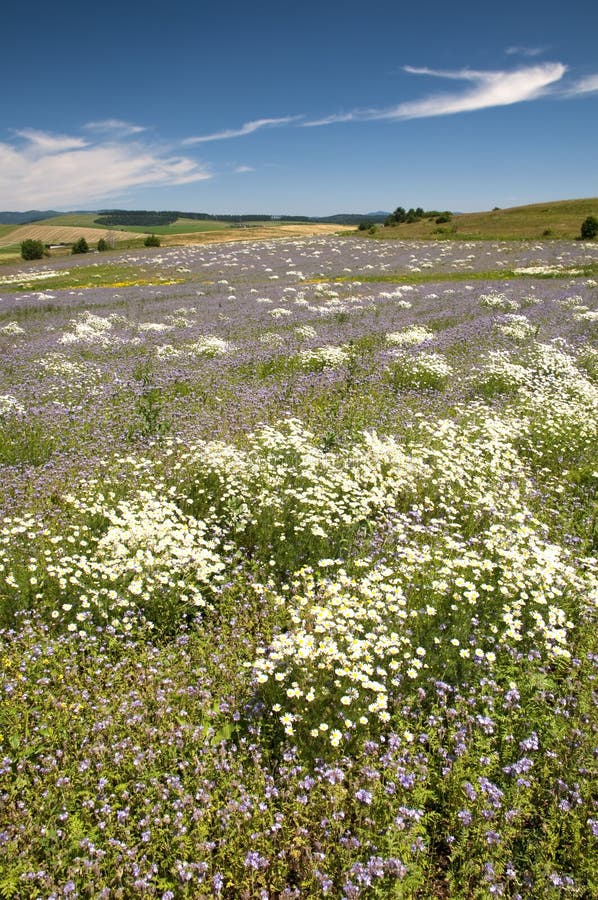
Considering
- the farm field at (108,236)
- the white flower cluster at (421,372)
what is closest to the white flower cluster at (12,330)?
the white flower cluster at (421,372)

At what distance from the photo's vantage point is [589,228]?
158 ft

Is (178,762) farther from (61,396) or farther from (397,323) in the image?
(397,323)

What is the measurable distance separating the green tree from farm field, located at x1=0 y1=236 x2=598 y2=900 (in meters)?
48.2

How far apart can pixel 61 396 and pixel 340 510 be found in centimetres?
679

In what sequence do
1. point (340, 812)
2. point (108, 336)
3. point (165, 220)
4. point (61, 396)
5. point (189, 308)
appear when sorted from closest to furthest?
point (340, 812) < point (61, 396) < point (108, 336) < point (189, 308) < point (165, 220)

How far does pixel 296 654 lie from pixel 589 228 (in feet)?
185

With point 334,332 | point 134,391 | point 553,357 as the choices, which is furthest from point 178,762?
point 334,332

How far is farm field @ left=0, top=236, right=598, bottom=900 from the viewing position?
296 cm

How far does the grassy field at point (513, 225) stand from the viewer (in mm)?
54688

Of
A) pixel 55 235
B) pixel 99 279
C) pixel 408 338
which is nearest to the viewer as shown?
pixel 408 338

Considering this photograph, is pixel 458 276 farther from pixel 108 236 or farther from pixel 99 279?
pixel 108 236

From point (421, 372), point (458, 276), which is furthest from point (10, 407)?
point (458, 276)

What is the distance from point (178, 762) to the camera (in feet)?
11.3

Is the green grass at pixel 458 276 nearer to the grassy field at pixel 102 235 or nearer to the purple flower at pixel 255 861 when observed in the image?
the purple flower at pixel 255 861
